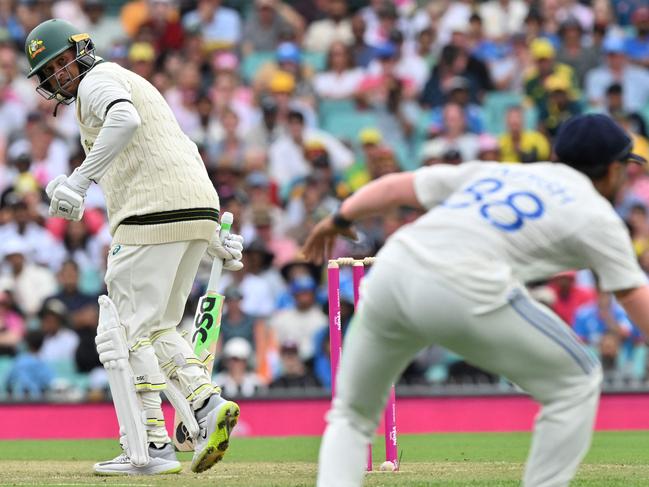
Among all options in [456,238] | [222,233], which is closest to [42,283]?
[222,233]

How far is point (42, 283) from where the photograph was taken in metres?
14.2

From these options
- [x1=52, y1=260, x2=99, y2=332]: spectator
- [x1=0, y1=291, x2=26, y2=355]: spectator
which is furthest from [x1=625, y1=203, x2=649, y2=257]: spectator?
[x1=0, y1=291, x2=26, y2=355]: spectator

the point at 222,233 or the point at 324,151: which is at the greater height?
the point at 222,233

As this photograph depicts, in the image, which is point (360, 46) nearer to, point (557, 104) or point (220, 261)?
point (557, 104)

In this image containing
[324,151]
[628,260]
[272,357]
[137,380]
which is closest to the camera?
[628,260]

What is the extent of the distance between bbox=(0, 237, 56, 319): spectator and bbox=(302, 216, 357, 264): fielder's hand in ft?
30.9

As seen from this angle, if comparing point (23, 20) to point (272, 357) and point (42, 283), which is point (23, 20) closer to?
point (42, 283)

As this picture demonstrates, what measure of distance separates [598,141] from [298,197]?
34.0 ft

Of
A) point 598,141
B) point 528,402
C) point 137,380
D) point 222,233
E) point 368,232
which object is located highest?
point 598,141

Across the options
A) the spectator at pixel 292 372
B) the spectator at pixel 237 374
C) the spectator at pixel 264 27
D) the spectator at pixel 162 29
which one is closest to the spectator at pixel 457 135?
the spectator at pixel 264 27

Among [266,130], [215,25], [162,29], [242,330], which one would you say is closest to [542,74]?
[266,130]

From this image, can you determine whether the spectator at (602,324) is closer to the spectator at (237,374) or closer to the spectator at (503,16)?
the spectator at (237,374)

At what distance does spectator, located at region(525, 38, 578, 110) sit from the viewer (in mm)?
15711

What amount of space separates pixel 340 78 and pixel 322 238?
1194cm
